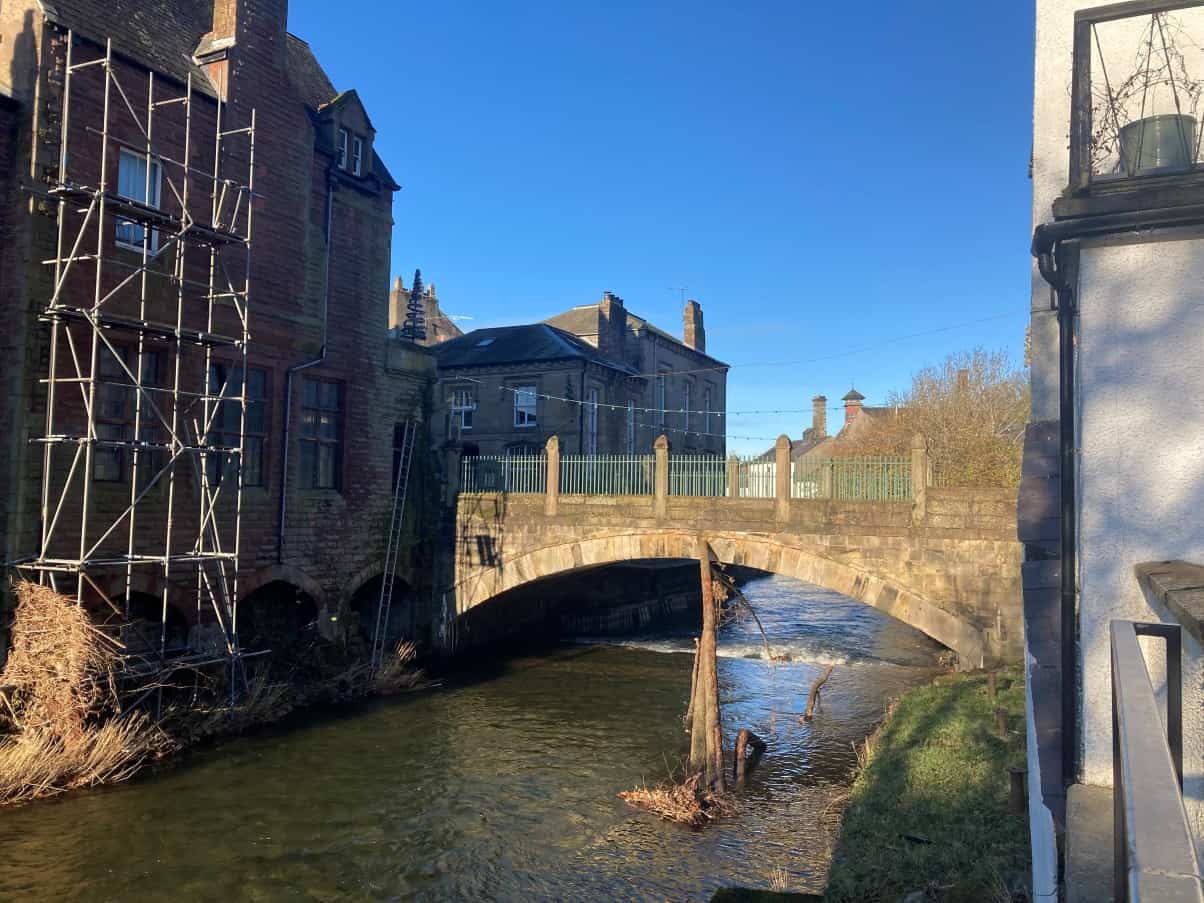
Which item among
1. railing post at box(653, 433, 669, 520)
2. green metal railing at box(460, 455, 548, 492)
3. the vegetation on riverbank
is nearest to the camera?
the vegetation on riverbank

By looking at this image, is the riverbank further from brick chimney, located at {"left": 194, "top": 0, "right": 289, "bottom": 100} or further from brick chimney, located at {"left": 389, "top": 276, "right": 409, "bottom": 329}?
brick chimney, located at {"left": 389, "top": 276, "right": 409, "bottom": 329}

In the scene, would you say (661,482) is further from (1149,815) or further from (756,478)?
(1149,815)

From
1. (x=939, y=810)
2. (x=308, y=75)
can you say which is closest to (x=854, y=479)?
(x=939, y=810)

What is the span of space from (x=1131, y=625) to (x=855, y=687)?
55.6ft

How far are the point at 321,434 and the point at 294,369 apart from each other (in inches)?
64.1

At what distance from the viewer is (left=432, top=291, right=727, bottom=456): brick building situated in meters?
30.6

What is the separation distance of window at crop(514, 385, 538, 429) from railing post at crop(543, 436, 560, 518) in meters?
11.6

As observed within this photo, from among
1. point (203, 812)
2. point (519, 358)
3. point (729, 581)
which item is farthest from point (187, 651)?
point (519, 358)

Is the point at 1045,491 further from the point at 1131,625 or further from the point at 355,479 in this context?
the point at 355,479

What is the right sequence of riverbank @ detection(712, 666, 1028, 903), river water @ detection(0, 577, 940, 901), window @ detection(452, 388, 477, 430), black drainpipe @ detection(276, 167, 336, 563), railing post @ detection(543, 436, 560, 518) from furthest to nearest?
window @ detection(452, 388, 477, 430) < railing post @ detection(543, 436, 560, 518) < black drainpipe @ detection(276, 167, 336, 563) < river water @ detection(0, 577, 940, 901) < riverbank @ detection(712, 666, 1028, 903)

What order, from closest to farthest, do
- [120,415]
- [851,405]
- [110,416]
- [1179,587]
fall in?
1. [1179,587]
2. [110,416]
3. [120,415]
4. [851,405]

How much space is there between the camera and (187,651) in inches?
564

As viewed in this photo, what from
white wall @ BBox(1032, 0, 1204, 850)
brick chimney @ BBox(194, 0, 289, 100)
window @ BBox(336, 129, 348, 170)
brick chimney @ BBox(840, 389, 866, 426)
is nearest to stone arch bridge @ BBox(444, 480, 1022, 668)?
window @ BBox(336, 129, 348, 170)

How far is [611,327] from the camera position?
35.1 meters
